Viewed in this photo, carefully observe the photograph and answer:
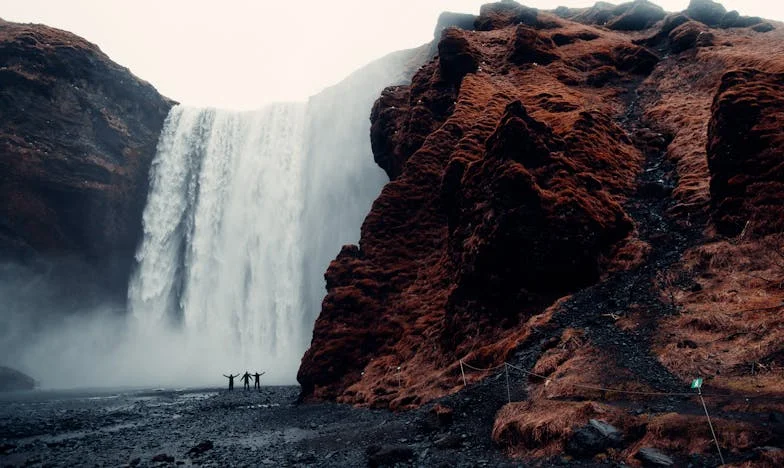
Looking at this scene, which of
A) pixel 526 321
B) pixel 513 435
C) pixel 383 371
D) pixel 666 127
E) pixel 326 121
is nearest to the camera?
pixel 513 435

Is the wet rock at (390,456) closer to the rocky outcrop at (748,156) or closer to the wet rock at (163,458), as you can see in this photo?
the wet rock at (163,458)

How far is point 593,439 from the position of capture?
883cm

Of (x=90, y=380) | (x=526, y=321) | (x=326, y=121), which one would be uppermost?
(x=326, y=121)

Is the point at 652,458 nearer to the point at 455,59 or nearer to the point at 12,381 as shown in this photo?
the point at 455,59

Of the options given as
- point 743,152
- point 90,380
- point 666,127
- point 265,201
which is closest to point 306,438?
point 743,152

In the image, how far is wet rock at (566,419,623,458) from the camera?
870cm

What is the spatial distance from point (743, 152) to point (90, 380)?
67113 mm

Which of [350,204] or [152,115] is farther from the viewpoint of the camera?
[152,115]

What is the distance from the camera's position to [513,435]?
10.4 metres

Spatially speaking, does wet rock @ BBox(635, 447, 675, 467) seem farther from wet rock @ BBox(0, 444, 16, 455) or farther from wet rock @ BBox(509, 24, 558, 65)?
wet rock @ BBox(509, 24, 558, 65)

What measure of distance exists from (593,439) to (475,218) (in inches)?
512

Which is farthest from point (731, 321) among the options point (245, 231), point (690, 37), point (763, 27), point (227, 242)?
point (227, 242)

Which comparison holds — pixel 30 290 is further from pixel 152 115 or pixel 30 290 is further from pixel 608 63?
pixel 608 63

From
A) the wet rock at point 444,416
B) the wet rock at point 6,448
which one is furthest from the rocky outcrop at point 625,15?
the wet rock at point 6,448
